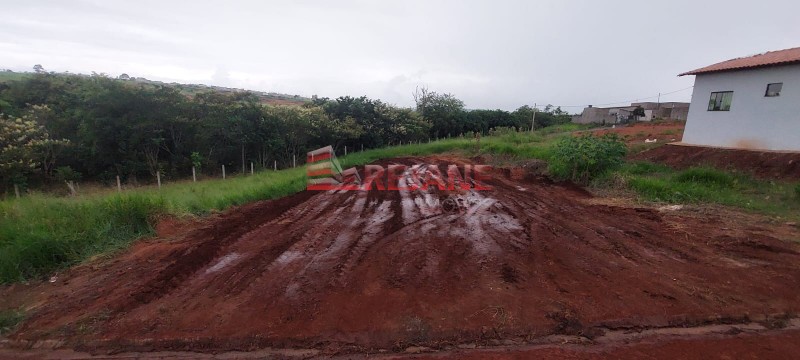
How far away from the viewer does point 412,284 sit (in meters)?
4.60

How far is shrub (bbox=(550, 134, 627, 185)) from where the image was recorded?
11.2 metres

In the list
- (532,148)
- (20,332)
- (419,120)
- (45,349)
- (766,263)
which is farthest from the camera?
(419,120)

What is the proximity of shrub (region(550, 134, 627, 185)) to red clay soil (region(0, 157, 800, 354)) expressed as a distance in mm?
4108

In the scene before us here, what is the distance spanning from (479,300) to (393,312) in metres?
1.05

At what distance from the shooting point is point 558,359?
10.8ft

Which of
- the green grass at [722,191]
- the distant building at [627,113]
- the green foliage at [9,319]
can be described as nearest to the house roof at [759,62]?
the green grass at [722,191]

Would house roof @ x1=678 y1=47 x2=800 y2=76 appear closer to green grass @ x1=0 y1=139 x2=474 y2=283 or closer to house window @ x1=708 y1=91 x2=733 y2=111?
house window @ x1=708 y1=91 x2=733 y2=111

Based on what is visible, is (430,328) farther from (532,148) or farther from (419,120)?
(419,120)

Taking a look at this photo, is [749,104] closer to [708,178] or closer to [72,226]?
[708,178]

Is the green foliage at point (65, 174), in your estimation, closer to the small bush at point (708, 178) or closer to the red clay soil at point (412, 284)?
the red clay soil at point (412, 284)

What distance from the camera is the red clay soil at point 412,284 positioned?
374 cm

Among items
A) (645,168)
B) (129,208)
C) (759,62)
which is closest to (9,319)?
(129,208)

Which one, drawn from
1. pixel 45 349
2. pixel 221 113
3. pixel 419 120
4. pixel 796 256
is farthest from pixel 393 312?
pixel 419 120

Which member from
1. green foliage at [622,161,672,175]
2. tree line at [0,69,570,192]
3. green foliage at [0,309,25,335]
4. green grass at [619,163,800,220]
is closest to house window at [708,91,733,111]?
green foliage at [622,161,672,175]
